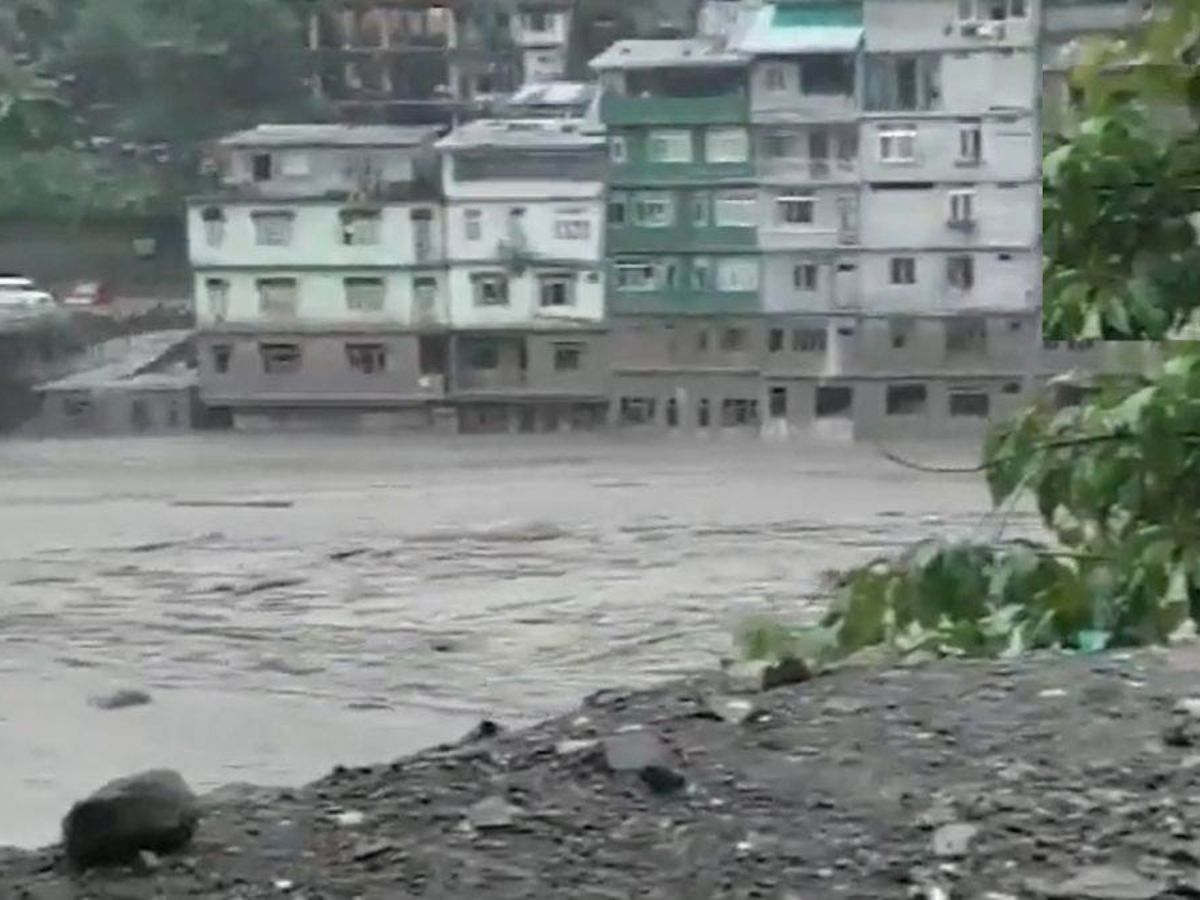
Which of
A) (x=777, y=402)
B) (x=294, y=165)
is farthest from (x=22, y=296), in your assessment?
(x=777, y=402)

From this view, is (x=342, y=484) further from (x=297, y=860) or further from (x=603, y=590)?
(x=297, y=860)

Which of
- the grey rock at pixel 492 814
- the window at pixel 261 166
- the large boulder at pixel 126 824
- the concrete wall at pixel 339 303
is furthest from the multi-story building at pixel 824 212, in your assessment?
the large boulder at pixel 126 824

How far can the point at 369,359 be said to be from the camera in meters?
1.40

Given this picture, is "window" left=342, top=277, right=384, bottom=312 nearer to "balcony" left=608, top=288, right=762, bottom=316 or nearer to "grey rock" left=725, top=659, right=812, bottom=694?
"balcony" left=608, top=288, right=762, bottom=316

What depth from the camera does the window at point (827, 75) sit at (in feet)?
4.50

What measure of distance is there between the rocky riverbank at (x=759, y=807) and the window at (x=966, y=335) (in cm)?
22

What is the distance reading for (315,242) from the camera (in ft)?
4.50

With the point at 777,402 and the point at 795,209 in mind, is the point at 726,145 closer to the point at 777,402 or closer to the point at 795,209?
the point at 795,209

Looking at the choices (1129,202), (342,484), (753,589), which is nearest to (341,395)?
(342,484)

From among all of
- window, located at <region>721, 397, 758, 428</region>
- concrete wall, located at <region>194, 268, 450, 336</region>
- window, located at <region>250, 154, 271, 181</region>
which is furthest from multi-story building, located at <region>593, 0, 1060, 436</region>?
window, located at <region>250, 154, 271, 181</region>

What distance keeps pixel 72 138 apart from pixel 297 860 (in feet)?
1.63

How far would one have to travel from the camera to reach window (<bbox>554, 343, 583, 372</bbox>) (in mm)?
1410

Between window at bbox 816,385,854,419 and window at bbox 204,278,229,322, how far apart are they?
405 millimetres

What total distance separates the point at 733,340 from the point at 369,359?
0.25m
